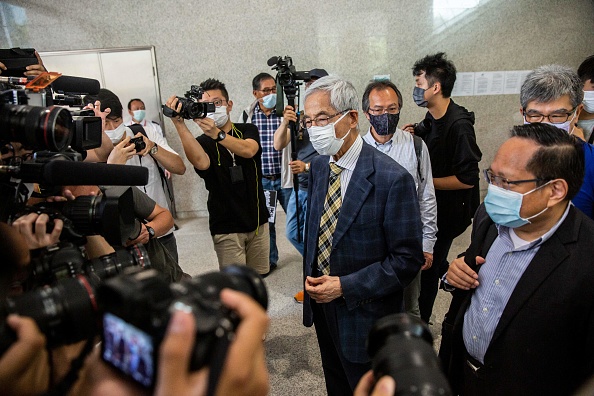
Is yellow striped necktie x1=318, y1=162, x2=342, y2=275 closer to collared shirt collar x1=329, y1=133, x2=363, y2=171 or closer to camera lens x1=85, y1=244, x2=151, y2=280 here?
collared shirt collar x1=329, y1=133, x2=363, y2=171

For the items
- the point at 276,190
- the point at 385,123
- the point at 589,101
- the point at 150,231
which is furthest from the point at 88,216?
the point at 276,190

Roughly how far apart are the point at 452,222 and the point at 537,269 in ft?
4.55

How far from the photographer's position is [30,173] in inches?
35.8

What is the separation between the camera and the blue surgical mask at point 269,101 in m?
3.47

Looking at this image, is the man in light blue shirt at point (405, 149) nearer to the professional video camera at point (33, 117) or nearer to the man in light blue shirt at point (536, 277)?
the man in light blue shirt at point (536, 277)

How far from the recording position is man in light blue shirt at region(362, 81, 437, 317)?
2121 mm

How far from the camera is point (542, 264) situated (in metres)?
1.10

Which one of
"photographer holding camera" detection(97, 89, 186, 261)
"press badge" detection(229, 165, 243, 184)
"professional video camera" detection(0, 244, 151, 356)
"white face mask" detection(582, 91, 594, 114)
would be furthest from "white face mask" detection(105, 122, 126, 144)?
"white face mask" detection(582, 91, 594, 114)

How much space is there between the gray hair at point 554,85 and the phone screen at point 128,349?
1906 mm

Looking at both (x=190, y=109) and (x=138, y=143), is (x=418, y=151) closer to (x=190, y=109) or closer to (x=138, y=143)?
(x=190, y=109)

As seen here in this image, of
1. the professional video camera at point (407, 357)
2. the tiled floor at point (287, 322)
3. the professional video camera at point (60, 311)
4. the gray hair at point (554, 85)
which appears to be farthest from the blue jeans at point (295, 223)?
the professional video camera at point (60, 311)

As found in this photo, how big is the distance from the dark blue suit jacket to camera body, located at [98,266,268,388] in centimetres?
97

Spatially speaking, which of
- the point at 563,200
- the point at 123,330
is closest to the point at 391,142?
the point at 563,200

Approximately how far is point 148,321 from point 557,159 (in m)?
1.15
